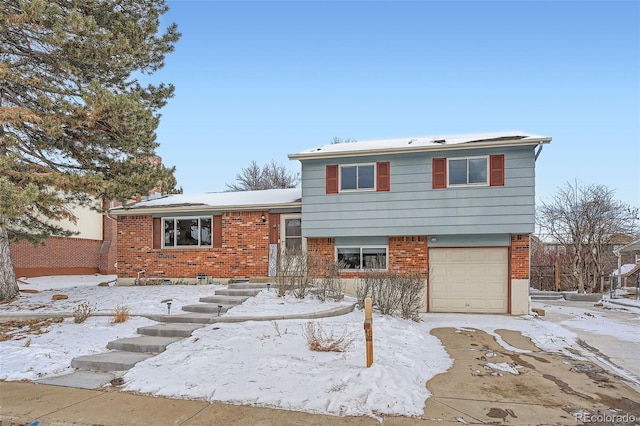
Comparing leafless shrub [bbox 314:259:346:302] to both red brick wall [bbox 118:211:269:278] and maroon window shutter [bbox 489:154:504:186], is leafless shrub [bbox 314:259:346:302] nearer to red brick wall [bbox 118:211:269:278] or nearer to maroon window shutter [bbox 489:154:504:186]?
red brick wall [bbox 118:211:269:278]

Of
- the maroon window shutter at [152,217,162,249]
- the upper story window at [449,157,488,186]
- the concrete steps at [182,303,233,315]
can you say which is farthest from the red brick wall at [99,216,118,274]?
the upper story window at [449,157,488,186]

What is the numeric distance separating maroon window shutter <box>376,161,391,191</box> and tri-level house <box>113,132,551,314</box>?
0.11ft

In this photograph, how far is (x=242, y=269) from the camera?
14836 millimetres

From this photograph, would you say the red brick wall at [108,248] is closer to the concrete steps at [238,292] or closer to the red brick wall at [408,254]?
the concrete steps at [238,292]

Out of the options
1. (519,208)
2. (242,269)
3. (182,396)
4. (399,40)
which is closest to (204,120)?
(242,269)

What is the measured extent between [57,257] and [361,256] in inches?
716

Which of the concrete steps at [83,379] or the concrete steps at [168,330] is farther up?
the concrete steps at [168,330]

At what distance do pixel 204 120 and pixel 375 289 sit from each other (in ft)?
43.2

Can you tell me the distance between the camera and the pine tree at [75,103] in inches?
369

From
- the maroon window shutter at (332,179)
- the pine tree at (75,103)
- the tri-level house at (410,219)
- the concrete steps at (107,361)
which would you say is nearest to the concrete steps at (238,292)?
the tri-level house at (410,219)

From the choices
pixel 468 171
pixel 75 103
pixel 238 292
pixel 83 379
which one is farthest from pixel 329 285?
A: pixel 75 103

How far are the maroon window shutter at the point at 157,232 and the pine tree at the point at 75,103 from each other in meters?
3.32

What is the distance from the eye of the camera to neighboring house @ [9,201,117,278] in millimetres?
21094

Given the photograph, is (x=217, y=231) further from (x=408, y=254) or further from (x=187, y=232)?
(x=408, y=254)
